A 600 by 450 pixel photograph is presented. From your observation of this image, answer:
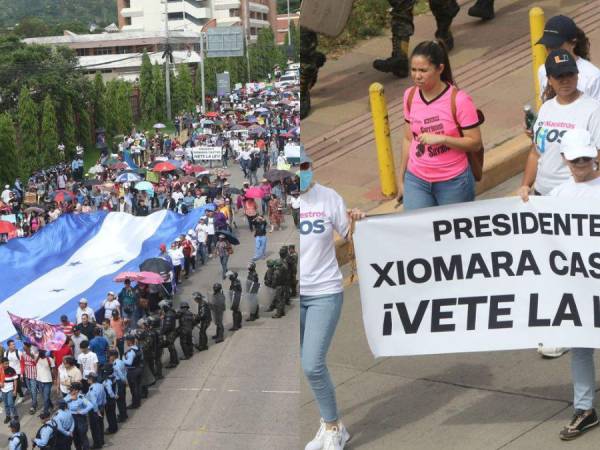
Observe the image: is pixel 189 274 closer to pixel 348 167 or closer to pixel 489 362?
pixel 489 362

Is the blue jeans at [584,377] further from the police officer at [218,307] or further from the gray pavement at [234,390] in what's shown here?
the police officer at [218,307]

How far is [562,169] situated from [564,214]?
0.43 metres

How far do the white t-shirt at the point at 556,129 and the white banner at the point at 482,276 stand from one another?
40 cm

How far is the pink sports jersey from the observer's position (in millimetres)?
4270

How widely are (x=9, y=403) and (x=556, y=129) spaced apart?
2.33 metres

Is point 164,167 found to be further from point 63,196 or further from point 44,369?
point 44,369

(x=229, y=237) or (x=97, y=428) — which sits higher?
(x=229, y=237)

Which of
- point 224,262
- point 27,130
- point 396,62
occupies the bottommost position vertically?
point 396,62

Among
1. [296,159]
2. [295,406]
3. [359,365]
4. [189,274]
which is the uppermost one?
[296,159]

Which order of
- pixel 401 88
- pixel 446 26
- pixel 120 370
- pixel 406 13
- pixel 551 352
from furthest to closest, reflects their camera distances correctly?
1. pixel 446 26
2. pixel 401 88
3. pixel 406 13
4. pixel 551 352
5. pixel 120 370

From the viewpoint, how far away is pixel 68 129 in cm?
409

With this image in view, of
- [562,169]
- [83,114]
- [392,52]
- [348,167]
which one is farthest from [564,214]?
[392,52]

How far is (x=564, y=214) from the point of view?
4.05 meters

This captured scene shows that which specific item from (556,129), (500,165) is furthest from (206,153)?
(500,165)
